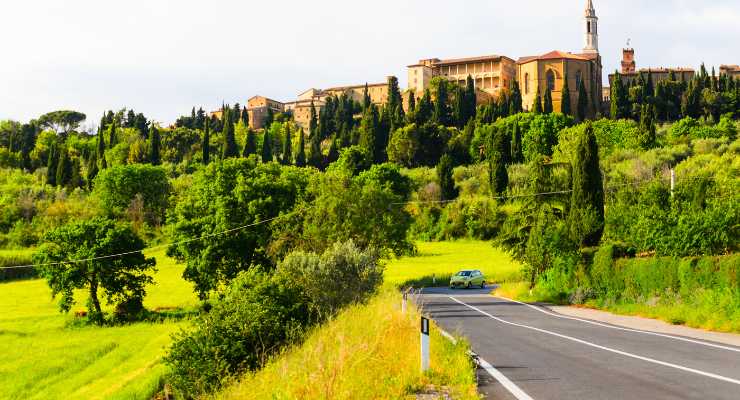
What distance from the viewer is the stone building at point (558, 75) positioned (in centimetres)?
15388

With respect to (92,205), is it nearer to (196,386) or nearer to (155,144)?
(155,144)

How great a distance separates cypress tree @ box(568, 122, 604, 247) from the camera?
36.4 m

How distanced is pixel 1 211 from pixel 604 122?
83.2 metres

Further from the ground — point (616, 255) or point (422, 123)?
point (422, 123)

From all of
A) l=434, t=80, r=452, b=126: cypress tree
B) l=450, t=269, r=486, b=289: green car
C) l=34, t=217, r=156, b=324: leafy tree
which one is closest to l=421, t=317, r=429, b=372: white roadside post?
l=450, t=269, r=486, b=289: green car

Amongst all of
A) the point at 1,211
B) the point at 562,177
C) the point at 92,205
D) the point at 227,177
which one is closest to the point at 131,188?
the point at 92,205

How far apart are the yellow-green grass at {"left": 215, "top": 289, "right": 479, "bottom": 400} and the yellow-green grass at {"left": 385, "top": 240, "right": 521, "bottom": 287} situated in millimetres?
34323

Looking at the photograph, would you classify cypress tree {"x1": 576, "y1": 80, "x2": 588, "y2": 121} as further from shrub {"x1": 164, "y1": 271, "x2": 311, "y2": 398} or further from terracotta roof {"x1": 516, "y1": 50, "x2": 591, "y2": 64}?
shrub {"x1": 164, "y1": 271, "x2": 311, "y2": 398}

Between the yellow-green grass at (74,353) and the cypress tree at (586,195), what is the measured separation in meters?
20.0

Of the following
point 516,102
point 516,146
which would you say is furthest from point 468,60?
point 516,146

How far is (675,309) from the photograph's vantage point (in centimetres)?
2375

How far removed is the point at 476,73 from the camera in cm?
18175

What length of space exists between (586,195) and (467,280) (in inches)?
613

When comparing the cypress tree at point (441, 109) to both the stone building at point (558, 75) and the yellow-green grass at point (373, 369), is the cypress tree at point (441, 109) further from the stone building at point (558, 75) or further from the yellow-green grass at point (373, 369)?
the yellow-green grass at point (373, 369)
